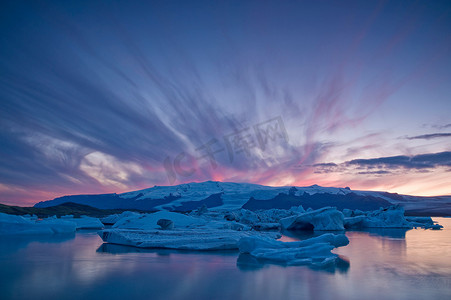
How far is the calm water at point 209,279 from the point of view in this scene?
402cm

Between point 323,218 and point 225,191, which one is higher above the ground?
point 225,191

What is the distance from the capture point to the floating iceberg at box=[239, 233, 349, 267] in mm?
6520

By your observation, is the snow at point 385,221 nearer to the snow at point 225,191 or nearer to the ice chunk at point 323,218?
the ice chunk at point 323,218

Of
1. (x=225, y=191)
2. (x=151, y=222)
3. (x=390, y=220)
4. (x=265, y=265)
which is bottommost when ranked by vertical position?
(x=265, y=265)

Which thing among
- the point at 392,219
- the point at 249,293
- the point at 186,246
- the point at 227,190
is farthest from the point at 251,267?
the point at 227,190

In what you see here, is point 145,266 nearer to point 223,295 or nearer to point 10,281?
point 10,281

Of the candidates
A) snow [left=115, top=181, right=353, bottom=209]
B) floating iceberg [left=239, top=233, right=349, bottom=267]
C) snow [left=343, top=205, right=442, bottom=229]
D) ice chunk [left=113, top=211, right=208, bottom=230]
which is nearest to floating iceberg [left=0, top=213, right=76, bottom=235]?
ice chunk [left=113, top=211, right=208, bottom=230]

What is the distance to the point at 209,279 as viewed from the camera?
4898mm

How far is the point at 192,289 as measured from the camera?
4254 millimetres

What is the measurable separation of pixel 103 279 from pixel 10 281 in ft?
4.65

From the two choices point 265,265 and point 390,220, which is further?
point 390,220

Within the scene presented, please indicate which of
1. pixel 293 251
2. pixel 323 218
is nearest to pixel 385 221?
pixel 323 218

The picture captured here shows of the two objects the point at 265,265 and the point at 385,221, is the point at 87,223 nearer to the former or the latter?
the point at 265,265

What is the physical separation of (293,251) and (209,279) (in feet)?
9.41
